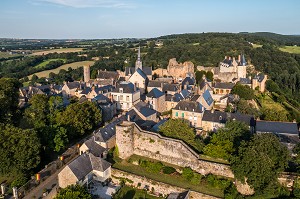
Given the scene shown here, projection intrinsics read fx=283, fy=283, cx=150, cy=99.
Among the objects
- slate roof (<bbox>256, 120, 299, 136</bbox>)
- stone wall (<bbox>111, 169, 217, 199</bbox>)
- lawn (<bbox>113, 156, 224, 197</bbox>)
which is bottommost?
stone wall (<bbox>111, 169, 217, 199</bbox>)

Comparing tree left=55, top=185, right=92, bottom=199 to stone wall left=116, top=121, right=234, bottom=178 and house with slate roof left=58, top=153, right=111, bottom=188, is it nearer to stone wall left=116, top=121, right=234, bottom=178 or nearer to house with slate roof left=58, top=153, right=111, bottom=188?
house with slate roof left=58, top=153, right=111, bottom=188

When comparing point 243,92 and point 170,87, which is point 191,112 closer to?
point 170,87

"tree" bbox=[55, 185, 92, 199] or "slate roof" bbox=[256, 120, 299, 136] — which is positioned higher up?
"slate roof" bbox=[256, 120, 299, 136]

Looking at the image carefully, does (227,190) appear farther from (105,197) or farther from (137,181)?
(105,197)

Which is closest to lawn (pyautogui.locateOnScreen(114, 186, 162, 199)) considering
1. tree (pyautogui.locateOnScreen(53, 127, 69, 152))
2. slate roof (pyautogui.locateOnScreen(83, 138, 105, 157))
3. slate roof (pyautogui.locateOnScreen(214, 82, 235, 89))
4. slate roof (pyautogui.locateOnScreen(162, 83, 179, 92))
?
slate roof (pyautogui.locateOnScreen(83, 138, 105, 157))

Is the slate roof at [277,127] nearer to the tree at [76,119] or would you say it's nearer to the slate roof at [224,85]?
the slate roof at [224,85]

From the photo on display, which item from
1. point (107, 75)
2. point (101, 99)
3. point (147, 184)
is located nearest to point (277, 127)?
point (147, 184)
